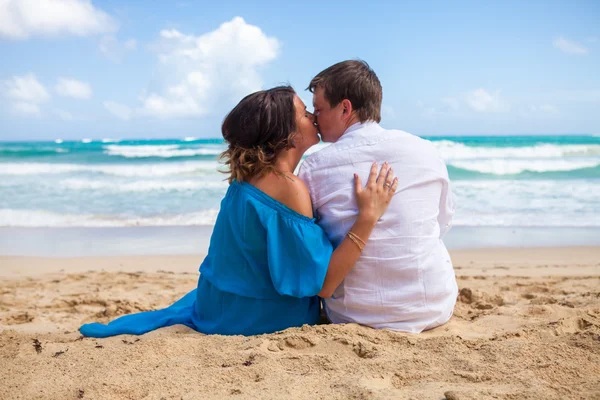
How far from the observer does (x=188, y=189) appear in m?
13.7

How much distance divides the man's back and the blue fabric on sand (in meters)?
0.18

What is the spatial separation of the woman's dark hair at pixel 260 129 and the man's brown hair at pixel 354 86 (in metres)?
0.21

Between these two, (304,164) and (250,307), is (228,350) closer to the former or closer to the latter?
(250,307)

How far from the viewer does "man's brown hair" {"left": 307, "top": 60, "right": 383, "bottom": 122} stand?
9.19 feet

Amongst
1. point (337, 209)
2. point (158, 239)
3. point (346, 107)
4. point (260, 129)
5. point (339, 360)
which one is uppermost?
point (346, 107)

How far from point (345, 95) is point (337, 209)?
1.95ft

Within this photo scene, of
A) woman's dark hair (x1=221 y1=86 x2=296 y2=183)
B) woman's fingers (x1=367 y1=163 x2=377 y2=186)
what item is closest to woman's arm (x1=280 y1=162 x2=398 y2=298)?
woman's fingers (x1=367 y1=163 x2=377 y2=186)

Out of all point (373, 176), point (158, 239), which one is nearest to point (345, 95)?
point (373, 176)

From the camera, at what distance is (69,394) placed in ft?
7.39

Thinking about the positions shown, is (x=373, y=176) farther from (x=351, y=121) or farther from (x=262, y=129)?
(x=262, y=129)

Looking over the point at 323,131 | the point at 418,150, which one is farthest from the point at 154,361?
the point at 418,150

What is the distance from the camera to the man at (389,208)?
280 centimetres

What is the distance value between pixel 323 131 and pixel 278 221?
59cm

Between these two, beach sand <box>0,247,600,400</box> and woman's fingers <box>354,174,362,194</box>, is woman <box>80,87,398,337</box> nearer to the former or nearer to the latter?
woman's fingers <box>354,174,362,194</box>
